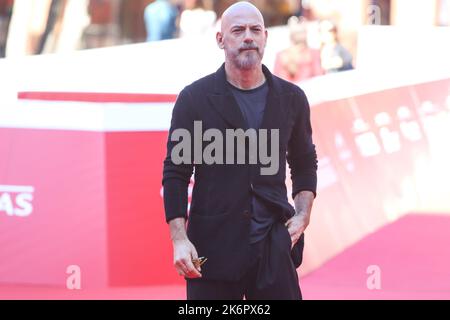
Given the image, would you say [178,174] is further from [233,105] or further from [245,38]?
[245,38]

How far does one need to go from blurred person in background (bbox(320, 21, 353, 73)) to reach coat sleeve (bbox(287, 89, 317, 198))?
3.94 meters

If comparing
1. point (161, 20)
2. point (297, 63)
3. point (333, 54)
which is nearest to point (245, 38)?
point (297, 63)

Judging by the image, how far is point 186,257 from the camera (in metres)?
3.55

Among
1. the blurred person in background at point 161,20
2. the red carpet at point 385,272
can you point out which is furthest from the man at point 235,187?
the blurred person in background at point 161,20

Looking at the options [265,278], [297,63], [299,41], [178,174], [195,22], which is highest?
[195,22]

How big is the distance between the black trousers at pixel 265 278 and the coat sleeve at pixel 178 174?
28 centimetres

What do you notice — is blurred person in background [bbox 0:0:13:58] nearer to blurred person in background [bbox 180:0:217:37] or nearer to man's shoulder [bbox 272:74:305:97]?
blurred person in background [bbox 180:0:217:37]

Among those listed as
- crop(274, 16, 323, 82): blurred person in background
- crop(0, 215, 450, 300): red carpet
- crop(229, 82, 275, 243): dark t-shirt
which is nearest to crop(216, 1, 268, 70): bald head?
crop(229, 82, 275, 243): dark t-shirt

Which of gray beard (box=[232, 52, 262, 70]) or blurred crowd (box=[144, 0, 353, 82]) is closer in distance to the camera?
gray beard (box=[232, 52, 262, 70])

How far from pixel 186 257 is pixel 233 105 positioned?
1.85ft

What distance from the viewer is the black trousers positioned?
11.9 feet

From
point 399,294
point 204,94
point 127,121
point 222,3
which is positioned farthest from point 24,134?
point 222,3

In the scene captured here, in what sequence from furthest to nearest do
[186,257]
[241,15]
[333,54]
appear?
[333,54] < [241,15] < [186,257]
